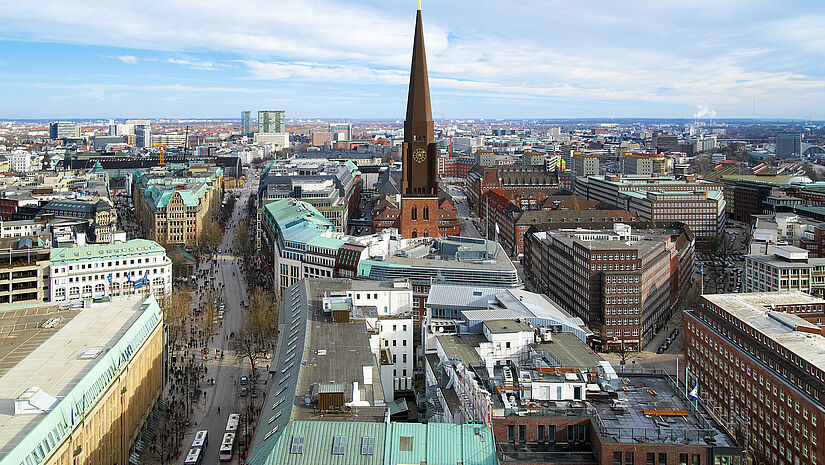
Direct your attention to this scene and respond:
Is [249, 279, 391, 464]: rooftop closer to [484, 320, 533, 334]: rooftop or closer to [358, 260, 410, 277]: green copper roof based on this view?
[484, 320, 533, 334]: rooftop

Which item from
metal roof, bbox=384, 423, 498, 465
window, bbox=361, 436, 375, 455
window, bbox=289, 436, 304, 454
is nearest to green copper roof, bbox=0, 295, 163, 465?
window, bbox=289, 436, 304, 454

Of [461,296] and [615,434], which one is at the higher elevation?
[461,296]

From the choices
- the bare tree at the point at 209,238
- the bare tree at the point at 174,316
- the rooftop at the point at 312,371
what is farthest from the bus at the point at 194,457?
the bare tree at the point at 209,238

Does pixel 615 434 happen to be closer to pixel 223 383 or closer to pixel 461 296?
pixel 461 296

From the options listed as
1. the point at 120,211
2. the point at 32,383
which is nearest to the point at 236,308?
the point at 32,383

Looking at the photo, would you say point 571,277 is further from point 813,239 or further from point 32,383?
point 32,383

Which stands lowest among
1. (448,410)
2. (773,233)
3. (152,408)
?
(152,408)

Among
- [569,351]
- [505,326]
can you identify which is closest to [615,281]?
[505,326]
